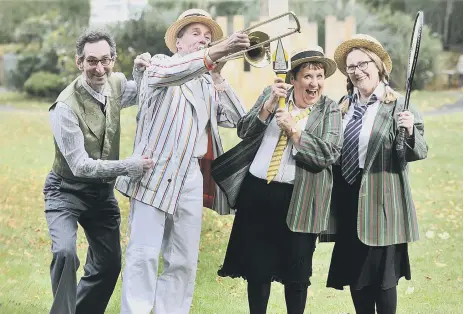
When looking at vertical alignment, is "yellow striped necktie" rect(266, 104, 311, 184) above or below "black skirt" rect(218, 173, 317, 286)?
above

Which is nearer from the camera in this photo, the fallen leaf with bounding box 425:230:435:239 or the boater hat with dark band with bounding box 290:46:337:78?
the boater hat with dark band with bounding box 290:46:337:78

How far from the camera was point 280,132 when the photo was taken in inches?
184

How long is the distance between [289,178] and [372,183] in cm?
46

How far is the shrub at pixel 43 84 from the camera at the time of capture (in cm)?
1115

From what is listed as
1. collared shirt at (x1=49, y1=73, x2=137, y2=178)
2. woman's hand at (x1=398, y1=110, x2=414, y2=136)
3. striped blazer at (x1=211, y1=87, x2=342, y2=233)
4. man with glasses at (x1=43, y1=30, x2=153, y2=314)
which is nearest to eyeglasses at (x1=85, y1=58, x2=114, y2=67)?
man with glasses at (x1=43, y1=30, x2=153, y2=314)

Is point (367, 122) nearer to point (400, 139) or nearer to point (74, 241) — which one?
point (400, 139)

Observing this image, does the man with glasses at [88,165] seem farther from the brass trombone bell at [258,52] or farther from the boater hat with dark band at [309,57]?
the boater hat with dark band at [309,57]

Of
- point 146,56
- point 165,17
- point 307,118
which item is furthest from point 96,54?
point 165,17

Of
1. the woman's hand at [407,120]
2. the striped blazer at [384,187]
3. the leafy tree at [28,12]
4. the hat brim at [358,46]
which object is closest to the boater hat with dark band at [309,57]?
the hat brim at [358,46]

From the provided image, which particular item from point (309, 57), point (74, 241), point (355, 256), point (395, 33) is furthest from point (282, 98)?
point (395, 33)

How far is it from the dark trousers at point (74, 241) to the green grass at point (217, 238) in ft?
2.71

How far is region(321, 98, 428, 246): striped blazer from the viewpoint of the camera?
4.61 m

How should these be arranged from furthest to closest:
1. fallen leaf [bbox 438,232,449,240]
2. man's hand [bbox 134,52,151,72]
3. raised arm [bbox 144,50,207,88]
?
fallen leaf [bbox 438,232,449,240]
man's hand [bbox 134,52,151,72]
raised arm [bbox 144,50,207,88]

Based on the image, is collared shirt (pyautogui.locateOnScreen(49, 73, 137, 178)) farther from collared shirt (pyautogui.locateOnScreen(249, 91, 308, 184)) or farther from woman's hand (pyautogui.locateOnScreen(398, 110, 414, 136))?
woman's hand (pyautogui.locateOnScreen(398, 110, 414, 136))
